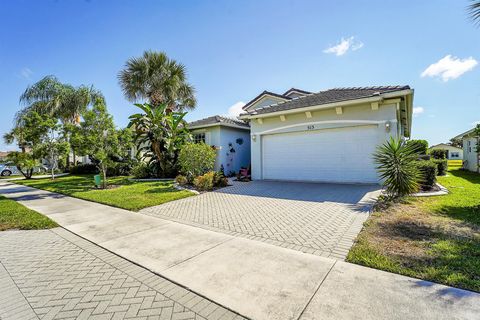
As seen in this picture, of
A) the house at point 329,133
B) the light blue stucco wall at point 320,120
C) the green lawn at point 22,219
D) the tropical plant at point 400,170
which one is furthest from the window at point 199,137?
the tropical plant at point 400,170

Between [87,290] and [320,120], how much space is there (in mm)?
11226

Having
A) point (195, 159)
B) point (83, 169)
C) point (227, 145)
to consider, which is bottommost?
point (83, 169)

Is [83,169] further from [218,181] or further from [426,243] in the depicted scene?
[426,243]

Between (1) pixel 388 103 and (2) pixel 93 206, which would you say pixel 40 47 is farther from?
(1) pixel 388 103


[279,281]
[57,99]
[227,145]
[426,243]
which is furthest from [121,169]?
[426,243]

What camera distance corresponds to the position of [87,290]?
3006 millimetres

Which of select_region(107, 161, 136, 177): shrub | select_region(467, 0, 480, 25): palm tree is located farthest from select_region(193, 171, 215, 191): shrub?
select_region(107, 161, 136, 177): shrub

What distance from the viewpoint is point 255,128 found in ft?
45.2

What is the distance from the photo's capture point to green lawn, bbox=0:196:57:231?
6.01 metres

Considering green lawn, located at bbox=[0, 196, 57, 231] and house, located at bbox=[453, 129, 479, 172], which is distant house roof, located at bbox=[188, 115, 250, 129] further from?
house, located at bbox=[453, 129, 479, 172]

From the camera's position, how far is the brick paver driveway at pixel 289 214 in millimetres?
4559

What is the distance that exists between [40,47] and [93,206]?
10.2m

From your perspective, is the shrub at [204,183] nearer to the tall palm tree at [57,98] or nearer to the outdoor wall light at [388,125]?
the outdoor wall light at [388,125]

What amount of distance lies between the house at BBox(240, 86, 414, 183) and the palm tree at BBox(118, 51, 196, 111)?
7.50 m
